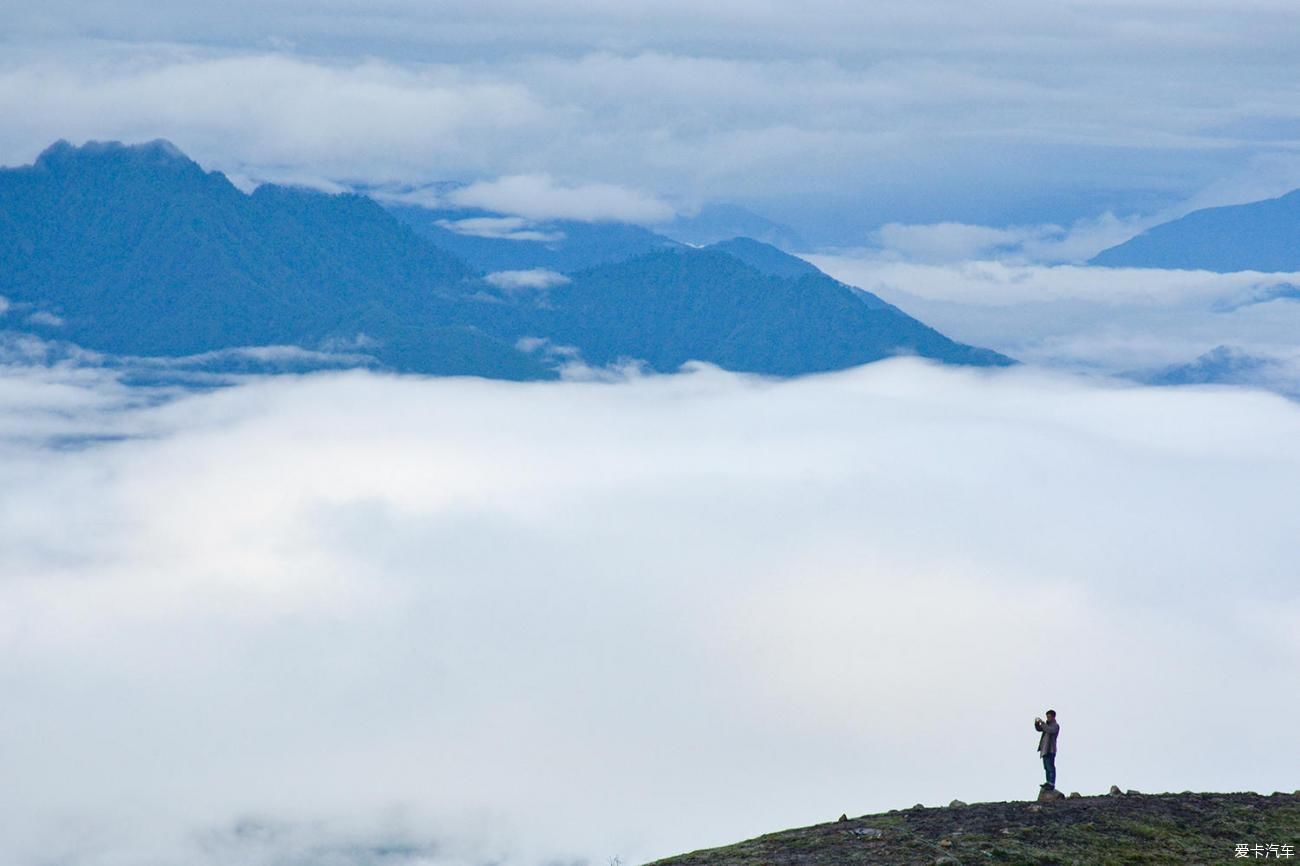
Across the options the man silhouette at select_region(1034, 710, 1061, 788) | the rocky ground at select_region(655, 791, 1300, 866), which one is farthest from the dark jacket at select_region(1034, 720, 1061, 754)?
the rocky ground at select_region(655, 791, 1300, 866)

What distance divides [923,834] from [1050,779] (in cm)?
1087

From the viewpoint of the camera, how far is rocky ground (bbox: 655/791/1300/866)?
5147cm

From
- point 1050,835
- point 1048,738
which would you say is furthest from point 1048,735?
point 1050,835

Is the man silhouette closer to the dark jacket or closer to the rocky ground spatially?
the dark jacket

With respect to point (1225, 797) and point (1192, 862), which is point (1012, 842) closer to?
point (1192, 862)

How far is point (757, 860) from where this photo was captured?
53.4m

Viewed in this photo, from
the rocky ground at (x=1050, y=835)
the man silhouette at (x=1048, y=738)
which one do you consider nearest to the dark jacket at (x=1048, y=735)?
the man silhouette at (x=1048, y=738)

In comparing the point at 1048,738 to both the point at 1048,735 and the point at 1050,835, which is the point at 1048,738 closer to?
the point at 1048,735

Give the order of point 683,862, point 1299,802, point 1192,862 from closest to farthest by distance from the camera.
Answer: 1. point 1192,862
2. point 683,862
3. point 1299,802

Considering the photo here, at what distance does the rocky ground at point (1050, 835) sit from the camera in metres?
51.5

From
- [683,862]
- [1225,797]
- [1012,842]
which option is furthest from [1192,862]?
[683,862]

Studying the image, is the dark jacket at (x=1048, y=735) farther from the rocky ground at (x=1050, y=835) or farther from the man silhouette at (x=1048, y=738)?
the rocky ground at (x=1050, y=835)

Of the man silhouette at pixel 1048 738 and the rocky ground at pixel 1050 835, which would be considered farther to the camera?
the man silhouette at pixel 1048 738

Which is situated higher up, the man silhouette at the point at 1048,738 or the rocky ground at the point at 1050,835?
the man silhouette at the point at 1048,738
